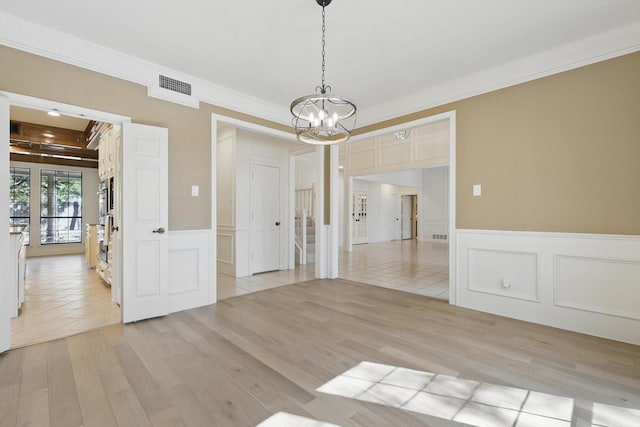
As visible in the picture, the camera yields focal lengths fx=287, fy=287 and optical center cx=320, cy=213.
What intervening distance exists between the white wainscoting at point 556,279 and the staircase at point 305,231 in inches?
153

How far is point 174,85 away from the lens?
351cm

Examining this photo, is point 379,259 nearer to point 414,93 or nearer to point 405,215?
point 414,93

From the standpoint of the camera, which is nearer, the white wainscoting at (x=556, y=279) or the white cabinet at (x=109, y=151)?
the white wainscoting at (x=556, y=279)

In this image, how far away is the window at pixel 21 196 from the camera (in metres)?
7.72

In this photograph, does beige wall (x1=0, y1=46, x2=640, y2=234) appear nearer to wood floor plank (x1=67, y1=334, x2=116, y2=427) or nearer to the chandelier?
wood floor plank (x1=67, y1=334, x2=116, y2=427)

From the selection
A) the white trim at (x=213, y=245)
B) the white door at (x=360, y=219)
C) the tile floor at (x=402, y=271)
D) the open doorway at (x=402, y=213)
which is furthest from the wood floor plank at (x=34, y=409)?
the white door at (x=360, y=219)

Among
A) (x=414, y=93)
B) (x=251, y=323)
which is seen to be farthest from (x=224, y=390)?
(x=414, y=93)

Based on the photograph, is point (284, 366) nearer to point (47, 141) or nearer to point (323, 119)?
point (323, 119)

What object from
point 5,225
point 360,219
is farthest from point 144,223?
point 360,219

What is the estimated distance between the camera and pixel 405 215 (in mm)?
13812

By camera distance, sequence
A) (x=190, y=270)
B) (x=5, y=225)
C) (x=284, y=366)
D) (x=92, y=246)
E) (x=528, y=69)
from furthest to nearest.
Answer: (x=92, y=246), (x=190, y=270), (x=528, y=69), (x=5, y=225), (x=284, y=366)

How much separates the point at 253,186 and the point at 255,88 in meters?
2.12

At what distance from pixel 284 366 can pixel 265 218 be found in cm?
394

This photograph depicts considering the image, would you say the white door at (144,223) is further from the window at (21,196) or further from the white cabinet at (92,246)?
the window at (21,196)
